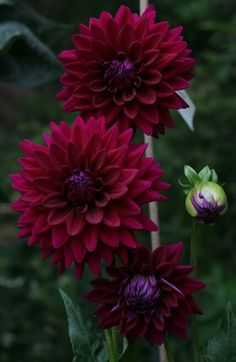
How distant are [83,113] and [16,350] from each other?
3.41 ft

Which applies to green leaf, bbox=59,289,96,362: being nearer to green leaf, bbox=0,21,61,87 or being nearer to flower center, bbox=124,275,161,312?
flower center, bbox=124,275,161,312

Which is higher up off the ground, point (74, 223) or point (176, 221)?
point (74, 223)

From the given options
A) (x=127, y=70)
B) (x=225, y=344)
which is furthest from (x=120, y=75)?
(x=225, y=344)

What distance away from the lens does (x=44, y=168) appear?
577 millimetres

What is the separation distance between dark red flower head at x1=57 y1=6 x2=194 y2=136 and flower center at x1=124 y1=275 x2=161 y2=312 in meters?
0.11

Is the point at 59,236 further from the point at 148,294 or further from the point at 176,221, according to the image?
the point at 176,221

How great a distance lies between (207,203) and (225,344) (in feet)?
0.40

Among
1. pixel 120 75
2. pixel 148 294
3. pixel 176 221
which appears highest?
pixel 120 75

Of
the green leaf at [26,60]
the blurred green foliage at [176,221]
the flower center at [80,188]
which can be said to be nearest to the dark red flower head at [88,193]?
the flower center at [80,188]

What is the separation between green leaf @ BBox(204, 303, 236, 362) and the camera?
0.64 m

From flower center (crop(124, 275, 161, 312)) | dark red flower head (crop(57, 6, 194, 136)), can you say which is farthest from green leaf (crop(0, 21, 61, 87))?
flower center (crop(124, 275, 161, 312))

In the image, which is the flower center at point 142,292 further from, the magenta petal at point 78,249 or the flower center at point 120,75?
the flower center at point 120,75

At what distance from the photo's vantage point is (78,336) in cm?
68

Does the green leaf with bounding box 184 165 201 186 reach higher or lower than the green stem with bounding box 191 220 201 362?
higher
